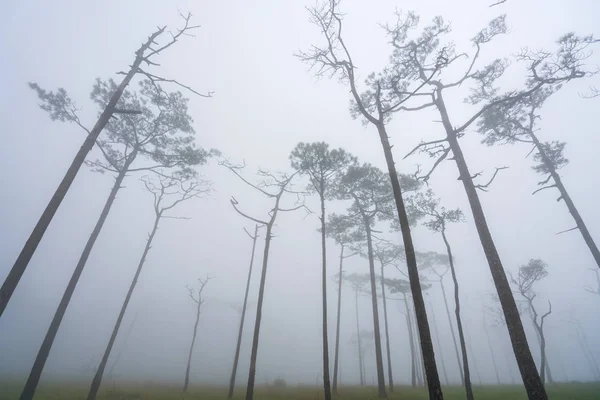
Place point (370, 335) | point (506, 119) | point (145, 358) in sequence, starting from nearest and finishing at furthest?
1. point (506, 119)
2. point (370, 335)
3. point (145, 358)

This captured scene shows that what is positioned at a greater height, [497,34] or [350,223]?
[497,34]

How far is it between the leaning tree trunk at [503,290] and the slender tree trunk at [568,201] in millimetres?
8261

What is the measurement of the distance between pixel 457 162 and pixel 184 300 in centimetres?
9647

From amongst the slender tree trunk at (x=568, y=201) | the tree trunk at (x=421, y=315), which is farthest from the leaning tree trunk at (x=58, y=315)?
the slender tree trunk at (x=568, y=201)

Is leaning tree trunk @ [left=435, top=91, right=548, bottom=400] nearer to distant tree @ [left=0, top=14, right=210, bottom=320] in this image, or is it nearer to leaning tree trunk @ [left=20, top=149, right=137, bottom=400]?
distant tree @ [left=0, top=14, right=210, bottom=320]

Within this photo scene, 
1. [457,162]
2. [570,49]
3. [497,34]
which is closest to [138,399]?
[457,162]

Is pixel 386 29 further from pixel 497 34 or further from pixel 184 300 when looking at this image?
pixel 184 300

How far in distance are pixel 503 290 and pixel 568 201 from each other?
1046cm

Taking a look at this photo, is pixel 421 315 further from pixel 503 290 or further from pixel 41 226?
pixel 41 226

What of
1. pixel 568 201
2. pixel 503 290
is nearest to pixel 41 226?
pixel 503 290

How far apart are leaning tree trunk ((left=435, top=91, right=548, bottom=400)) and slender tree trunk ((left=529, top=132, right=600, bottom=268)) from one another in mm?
8261

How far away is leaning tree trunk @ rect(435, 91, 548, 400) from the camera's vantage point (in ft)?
23.4

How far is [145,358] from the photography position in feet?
196

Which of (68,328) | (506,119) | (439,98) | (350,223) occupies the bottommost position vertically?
(68,328)
